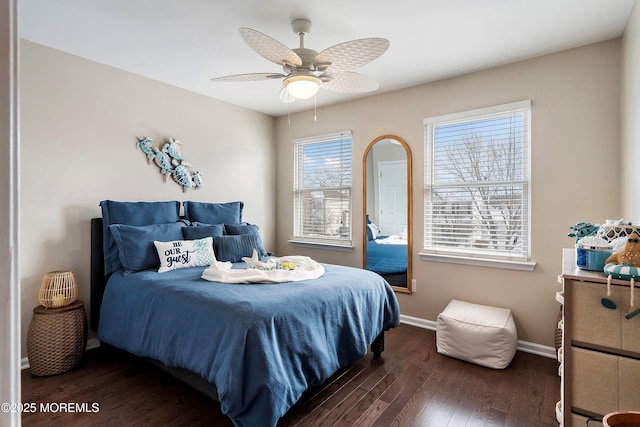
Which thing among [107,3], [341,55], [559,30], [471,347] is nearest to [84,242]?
[107,3]

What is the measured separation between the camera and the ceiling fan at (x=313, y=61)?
192 cm

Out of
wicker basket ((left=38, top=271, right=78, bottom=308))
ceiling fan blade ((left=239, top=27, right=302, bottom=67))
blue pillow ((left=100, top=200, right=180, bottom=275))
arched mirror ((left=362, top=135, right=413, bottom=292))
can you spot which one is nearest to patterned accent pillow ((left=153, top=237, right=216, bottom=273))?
blue pillow ((left=100, top=200, right=180, bottom=275))

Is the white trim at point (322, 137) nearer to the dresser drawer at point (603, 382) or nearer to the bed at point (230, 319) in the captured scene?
the bed at point (230, 319)

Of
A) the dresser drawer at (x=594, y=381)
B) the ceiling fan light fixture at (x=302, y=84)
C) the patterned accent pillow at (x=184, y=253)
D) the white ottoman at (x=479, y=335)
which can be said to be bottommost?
the white ottoman at (x=479, y=335)

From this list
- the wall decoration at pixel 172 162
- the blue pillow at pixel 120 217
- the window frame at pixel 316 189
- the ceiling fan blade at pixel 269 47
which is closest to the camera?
the ceiling fan blade at pixel 269 47

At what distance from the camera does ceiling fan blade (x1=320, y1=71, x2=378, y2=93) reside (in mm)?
2383

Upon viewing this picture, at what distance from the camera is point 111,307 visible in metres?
2.62

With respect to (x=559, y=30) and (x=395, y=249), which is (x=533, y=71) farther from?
(x=395, y=249)

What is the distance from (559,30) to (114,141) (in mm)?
3739

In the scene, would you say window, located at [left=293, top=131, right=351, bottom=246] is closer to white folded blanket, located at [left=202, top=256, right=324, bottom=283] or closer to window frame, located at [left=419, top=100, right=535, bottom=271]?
window frame, located at [left=419, top=100, right=535, bottom=271]

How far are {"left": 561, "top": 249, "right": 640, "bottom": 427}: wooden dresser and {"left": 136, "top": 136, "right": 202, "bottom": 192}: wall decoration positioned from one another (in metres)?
3.36

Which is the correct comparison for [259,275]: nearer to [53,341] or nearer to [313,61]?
[313,61]

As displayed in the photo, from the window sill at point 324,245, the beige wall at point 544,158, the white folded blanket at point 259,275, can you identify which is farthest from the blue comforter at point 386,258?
the white folded blanket at point 259,275

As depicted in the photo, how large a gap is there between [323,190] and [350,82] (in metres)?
1.95
